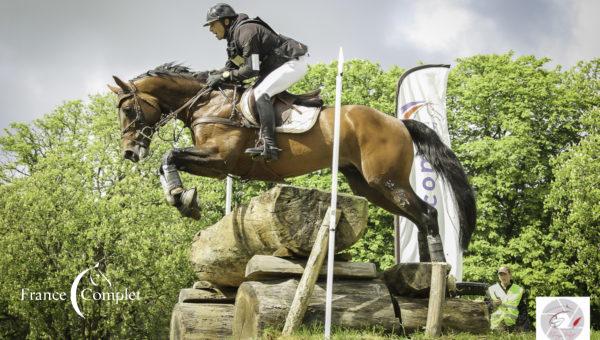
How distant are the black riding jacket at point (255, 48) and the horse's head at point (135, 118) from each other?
1.06 metres

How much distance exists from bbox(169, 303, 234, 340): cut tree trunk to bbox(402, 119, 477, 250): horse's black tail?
9.97 feet

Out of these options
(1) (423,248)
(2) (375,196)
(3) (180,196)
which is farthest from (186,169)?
(1) (423,248)

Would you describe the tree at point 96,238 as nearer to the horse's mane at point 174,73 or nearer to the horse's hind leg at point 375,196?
the horse's mane at point 174,73

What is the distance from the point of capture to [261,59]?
25.0ft

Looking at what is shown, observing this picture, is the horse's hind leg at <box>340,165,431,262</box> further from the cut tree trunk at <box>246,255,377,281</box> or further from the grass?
the grass

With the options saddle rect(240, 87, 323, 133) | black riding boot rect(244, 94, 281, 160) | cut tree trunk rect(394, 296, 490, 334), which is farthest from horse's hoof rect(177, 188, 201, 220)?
cut tree trunk rect(394, 296, 490, 334)

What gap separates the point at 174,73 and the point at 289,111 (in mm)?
1570

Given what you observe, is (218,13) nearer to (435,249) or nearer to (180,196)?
(180,196)

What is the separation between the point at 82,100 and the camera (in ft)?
105

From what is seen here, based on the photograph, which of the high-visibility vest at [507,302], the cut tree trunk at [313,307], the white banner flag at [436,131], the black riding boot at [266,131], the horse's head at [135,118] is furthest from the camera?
the white banner flag at [436,131]

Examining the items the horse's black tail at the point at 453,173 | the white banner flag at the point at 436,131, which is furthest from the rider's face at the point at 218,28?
the white banner flag at the point at 436,131

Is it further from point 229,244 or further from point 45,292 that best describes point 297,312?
point 45,292

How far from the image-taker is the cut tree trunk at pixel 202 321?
7.69 meters

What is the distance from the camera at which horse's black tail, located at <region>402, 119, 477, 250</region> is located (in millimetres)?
7793
